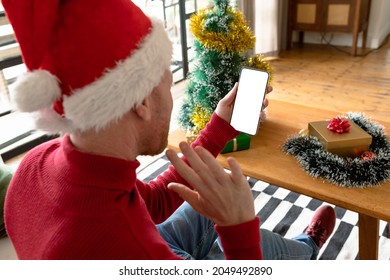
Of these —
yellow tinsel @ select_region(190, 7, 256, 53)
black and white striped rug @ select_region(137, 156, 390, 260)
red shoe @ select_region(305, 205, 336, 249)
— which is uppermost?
yellow tinsel @ select_region(190, 7, 256, 53)

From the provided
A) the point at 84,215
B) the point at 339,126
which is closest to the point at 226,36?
the point at 339,126

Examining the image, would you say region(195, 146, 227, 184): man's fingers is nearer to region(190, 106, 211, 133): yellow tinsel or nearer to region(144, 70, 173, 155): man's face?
region(144, 70, 173, 155): man's face

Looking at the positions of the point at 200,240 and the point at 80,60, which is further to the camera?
the point at 200,240

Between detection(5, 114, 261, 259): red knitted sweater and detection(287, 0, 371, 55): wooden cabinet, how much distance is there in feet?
11.5

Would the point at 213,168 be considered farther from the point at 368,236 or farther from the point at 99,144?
the point at 368,236

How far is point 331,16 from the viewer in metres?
3.67

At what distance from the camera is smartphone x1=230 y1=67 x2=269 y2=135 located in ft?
3.32

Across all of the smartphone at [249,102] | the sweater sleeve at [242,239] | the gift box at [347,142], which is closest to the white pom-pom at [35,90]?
the sweater sleeve at [242,239]

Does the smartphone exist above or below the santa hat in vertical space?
below

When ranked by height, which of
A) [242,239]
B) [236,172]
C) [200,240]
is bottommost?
[200,240]

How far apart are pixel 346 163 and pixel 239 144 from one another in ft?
1.13

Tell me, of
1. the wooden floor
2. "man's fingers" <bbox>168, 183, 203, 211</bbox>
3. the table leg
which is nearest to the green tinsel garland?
the table leg

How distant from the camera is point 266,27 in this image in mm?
3674
